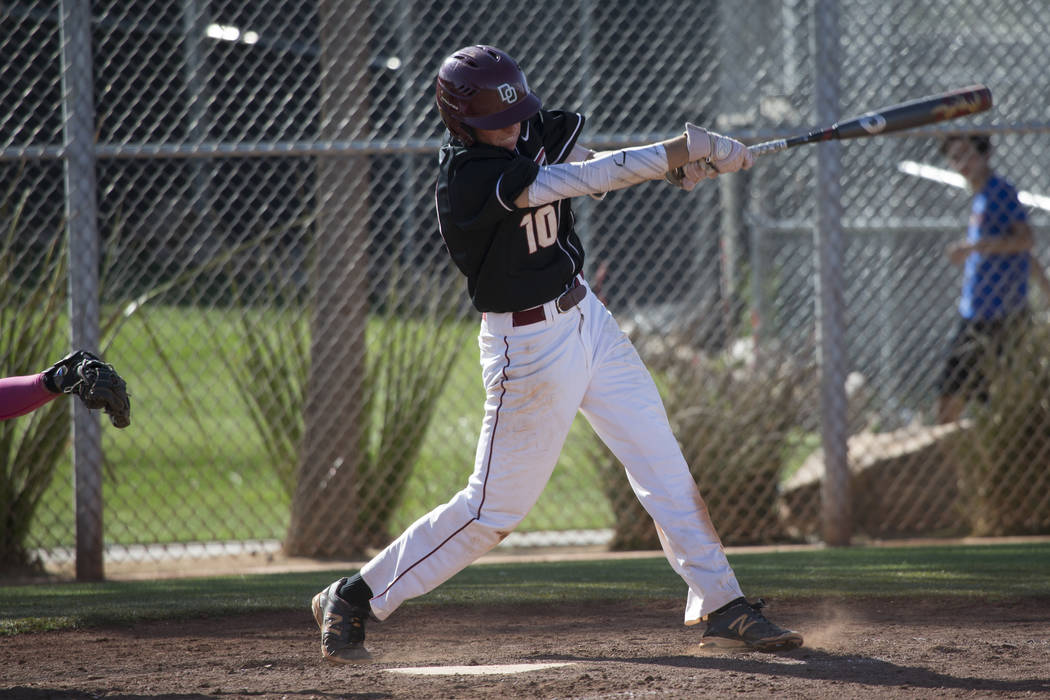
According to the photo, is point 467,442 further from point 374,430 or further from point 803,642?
point 803,642

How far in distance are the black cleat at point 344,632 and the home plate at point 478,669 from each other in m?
0.14

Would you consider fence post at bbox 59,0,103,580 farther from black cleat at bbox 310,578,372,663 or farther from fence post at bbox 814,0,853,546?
fence post at bbox 814,0,853,546

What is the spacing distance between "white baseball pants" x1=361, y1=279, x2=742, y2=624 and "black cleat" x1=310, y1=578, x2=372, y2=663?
0.08 m

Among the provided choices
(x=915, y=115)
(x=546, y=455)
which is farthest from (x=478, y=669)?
(x=915, y=115)

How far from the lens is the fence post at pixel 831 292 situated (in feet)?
18.0

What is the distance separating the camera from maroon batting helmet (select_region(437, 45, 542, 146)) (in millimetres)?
3270

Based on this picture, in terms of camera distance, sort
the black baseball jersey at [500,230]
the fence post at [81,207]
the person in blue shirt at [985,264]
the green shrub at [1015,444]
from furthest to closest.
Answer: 1. the person in blue shirt at [985,264]
2. the green shrub at [1015,444]
3. the fence post at [81,207]
4. the black baseball jersey at [500,230]

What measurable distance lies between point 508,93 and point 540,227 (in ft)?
1.34

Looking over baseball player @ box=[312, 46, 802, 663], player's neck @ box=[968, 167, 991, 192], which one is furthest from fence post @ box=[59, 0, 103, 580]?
player's neck @ box=[968, 167, 991, 192]

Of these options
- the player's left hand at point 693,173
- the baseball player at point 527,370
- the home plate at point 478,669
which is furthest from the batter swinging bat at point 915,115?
the home plate at point 478,669

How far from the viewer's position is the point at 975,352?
6.37 meters

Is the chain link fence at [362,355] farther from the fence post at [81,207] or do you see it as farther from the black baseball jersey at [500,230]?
the black baseball jersey at [500,230]

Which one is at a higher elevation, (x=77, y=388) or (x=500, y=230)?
(x=500, y=230)

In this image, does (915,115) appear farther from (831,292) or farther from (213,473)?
(213,473)
